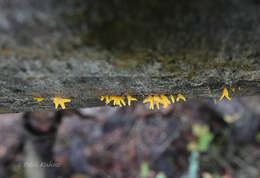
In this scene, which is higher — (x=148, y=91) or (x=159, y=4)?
(x=159, y=4)

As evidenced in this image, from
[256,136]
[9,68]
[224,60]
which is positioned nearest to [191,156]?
[256,136]

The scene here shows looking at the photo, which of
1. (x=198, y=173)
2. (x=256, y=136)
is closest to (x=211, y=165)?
(x=198, y=173)

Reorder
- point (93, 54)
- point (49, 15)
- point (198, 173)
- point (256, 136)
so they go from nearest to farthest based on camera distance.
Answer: point (49, 15), point (93, 54), point (198, 173), point (256, 136)

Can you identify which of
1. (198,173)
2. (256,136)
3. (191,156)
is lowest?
(198,173)

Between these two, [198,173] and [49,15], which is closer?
[49,15]

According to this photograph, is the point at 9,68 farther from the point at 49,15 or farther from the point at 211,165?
the point at 211,165

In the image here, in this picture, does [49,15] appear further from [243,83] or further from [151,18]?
[243,83]

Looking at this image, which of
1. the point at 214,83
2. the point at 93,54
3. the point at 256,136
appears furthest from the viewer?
the point at 256,136
